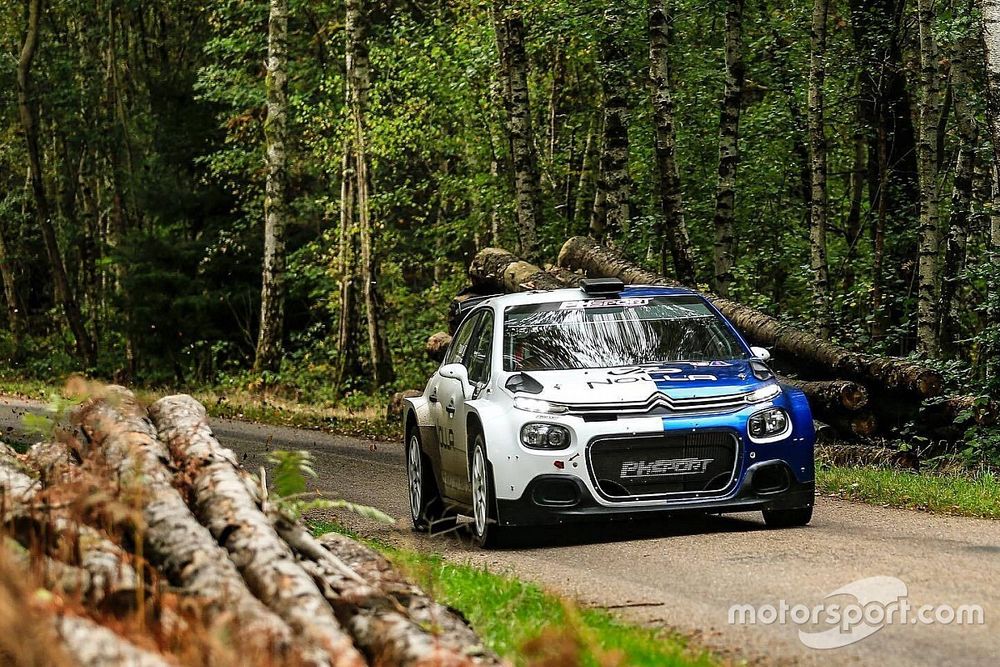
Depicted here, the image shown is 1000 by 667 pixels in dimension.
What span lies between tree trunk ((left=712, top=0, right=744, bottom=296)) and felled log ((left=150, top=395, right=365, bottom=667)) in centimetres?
1624

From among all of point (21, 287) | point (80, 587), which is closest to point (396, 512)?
point (80, 587)

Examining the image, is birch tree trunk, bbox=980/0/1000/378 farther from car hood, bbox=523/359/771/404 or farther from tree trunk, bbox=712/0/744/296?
tree trunk, bbox=712/0/744/296

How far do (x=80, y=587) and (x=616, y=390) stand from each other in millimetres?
5423

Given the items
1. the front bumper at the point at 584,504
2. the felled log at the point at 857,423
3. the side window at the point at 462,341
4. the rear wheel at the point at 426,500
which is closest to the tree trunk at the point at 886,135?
the felled log at the point at 857,423

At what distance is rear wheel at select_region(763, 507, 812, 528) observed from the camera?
33.9 ft

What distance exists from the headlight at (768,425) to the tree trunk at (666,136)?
11.4 meters

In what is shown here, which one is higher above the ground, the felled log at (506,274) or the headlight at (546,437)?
the felled log at (506,274)

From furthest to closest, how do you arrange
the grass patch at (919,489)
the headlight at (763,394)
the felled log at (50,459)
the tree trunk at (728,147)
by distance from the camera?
the tree trunk at (728,147) < the grass patch at (919,489) < the headlight at (763,394) < the felled log at (50,459)

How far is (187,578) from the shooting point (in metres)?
5.41

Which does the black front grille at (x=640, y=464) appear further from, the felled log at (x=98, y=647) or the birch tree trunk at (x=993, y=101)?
the birch tree trunk at (x=993, y=101)

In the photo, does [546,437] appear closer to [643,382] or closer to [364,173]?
[643,382]

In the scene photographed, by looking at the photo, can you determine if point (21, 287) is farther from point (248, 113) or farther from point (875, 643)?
point (875, 643)

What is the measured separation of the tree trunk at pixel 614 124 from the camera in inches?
920

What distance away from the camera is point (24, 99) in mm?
39438
